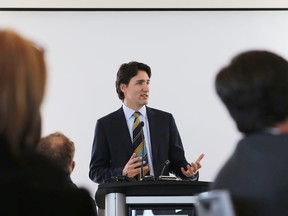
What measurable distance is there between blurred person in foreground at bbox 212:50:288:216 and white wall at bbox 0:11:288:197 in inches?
139

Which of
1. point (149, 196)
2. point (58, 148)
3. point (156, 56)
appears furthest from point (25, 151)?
point (156, 56)

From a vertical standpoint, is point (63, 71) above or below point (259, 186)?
above

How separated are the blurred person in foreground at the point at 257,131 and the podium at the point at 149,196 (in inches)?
66.2

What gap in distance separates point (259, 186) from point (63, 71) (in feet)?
12.9

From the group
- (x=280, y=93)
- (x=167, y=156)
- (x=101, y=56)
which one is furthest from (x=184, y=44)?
(x=280, y=93)

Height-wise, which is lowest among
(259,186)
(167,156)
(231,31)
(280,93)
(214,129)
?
(259,186)

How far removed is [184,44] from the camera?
5.32 metres

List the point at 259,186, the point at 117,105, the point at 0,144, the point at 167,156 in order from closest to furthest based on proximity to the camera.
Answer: the point at 0,144 < the point at 259,186 < the point at 167,156 < the point at 117,105

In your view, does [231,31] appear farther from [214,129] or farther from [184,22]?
[214,129]

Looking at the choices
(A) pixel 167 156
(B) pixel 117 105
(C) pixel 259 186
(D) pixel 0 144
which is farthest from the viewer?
(B) pixel 117 105

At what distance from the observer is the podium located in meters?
3.25

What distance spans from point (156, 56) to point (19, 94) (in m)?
4.03

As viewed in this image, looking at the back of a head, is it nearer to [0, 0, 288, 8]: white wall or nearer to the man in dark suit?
the man in dark suit

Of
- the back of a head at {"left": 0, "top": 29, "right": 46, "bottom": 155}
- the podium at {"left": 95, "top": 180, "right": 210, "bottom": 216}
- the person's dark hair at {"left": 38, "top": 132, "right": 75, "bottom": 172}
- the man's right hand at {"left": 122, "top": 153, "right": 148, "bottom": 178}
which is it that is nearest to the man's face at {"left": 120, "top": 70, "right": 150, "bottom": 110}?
the man's right hand at {"left": 122, "top": 153, "right": 148, "bottom": 178}
